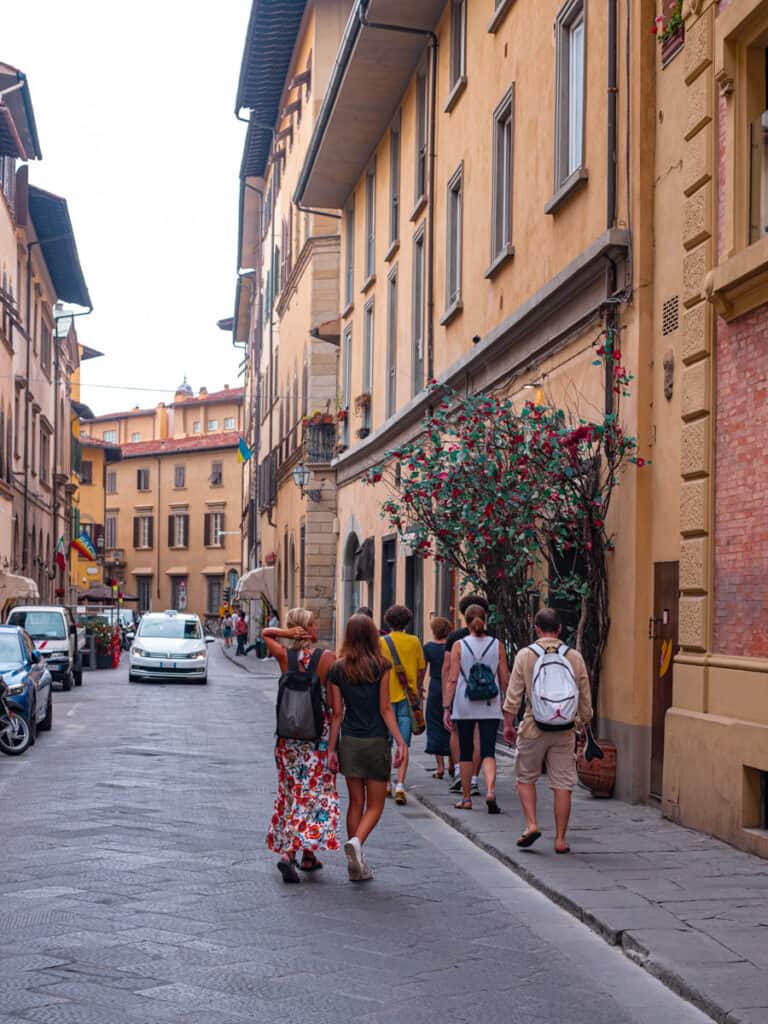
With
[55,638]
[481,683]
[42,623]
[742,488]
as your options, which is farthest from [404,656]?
[42,623]

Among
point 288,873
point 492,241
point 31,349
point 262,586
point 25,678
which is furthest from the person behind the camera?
point 262,586

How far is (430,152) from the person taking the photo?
23.6 m

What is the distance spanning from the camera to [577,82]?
51.8 feet

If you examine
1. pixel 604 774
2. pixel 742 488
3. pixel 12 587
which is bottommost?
pixel 604 774

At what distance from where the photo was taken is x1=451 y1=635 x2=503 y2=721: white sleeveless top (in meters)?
13.1

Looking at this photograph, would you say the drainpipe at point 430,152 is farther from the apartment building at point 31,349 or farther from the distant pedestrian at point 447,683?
the apartment building at point 31,349

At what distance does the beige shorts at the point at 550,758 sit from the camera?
10.3 m

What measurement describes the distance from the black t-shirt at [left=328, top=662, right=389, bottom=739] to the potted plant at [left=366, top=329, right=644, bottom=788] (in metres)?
4.20

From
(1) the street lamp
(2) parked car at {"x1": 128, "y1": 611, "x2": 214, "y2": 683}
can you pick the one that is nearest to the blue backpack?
(2) parked car at {"x1": 128, "y1": 611, "x2": 214, "y2": 683}

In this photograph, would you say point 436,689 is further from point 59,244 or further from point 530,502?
point 59,244

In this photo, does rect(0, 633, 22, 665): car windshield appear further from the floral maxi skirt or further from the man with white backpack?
the floral maxi skirt

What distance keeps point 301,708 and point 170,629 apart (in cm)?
2701

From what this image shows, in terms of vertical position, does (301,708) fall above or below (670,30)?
below

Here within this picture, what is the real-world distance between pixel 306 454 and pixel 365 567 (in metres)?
10.7
